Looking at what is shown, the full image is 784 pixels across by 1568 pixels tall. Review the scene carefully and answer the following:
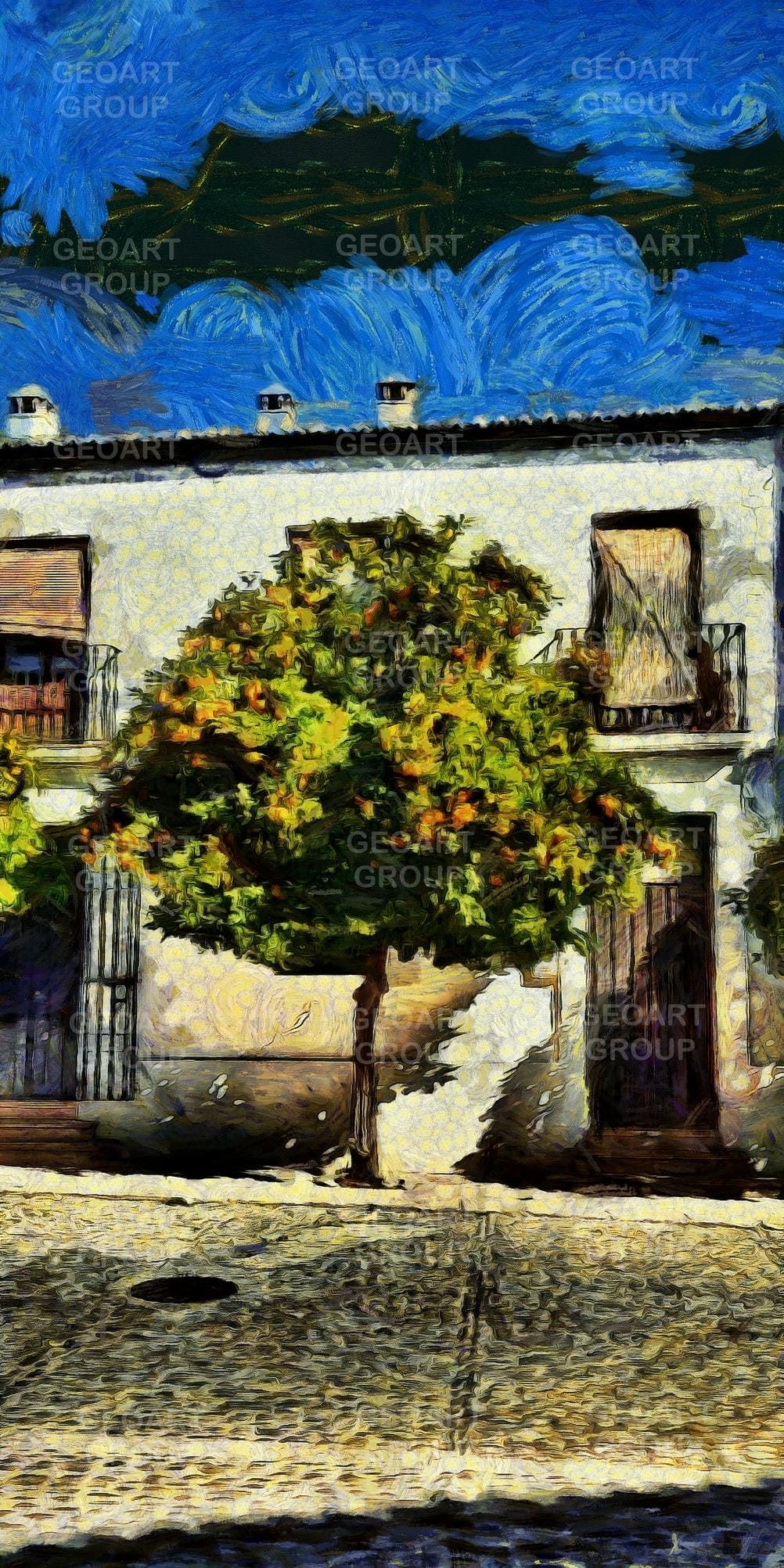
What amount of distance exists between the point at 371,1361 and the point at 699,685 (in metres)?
7.56

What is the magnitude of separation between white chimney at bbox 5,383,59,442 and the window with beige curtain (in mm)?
5827

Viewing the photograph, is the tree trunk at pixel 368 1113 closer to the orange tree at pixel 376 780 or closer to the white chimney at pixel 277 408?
the orange tree at pixel 376 780

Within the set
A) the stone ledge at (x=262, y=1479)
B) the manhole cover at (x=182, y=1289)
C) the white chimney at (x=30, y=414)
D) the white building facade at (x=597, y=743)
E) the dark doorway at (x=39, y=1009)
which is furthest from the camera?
the white chimney at (x=30, y=414)

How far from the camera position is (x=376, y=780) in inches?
395

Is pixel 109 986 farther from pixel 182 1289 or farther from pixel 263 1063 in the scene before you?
pixel 182 1289

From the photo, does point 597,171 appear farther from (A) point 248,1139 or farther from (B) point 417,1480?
(B) point 417,1480

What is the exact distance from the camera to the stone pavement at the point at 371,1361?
4.78 meters

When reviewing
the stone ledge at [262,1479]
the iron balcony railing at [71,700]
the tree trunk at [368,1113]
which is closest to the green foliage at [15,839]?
the iron balcony railing at [71,700]

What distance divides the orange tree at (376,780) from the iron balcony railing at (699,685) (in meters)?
1.60

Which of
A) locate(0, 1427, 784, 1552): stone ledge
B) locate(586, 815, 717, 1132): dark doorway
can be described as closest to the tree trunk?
locate(586, 815, 717, 1132): dark doorway

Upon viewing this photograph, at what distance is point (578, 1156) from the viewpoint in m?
11.9

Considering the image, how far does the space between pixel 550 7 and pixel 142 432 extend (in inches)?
203

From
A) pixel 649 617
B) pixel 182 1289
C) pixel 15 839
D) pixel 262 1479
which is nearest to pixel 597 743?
pixel 649 617

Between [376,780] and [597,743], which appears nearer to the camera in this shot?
[376,780]
